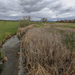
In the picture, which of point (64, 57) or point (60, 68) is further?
point (64, 57)

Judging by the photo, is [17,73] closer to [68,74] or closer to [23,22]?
[68,74]

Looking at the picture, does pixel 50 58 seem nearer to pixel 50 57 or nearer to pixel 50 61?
pixel 50 57

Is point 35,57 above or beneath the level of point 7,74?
above

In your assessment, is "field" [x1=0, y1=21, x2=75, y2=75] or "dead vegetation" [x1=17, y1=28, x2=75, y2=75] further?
"field" [x1=0, y1=21, x2=75, y2=75]

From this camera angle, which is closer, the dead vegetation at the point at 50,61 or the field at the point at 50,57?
the dead vegetation at the point at 50,61

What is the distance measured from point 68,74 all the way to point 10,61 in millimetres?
4026

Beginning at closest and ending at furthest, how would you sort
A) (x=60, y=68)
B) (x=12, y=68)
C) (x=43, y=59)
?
(x=60, y=68) → (x=43, y=59) → (x=12, y=68)

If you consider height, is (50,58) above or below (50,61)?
above

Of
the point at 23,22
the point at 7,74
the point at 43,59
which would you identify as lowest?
the point at 7,74

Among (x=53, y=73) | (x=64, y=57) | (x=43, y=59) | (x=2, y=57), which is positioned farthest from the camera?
(x=2, y=57)

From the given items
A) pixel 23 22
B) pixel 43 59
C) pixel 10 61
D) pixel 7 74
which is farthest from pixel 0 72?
pixel 23 22

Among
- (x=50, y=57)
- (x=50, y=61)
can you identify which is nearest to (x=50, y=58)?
(x=50, y=57)

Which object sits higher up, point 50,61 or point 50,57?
point 50,57

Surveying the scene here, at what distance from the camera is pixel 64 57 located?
289cm
